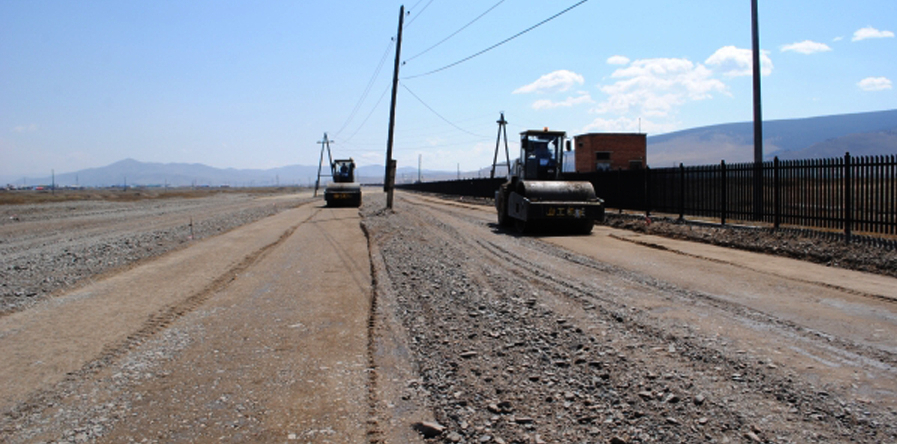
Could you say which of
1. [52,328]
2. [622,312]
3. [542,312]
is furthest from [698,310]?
[52,328]

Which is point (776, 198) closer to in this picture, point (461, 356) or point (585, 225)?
point (585, 225)

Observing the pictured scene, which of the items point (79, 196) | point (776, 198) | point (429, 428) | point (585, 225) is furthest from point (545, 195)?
point (79, 196)

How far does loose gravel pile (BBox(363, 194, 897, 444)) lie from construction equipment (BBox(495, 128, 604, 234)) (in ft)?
27.7

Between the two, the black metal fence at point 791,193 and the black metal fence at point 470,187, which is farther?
the black metal fence at point 470,187

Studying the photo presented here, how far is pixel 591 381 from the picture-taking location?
449 centimetres

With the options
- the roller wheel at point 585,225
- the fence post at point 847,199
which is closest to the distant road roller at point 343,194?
the roller wheel at point 585,225

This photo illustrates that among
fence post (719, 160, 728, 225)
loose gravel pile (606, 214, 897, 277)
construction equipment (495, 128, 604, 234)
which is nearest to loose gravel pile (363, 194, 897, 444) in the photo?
loose gravel pile (606, 214, 897, 277)

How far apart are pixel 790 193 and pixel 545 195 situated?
602cm

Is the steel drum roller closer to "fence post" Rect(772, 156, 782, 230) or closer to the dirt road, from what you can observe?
"fence post" Rect(772, 156, 782, 230)

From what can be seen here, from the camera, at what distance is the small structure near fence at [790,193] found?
40.4ft

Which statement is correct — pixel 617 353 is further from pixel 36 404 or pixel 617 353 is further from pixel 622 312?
pixel 36 404

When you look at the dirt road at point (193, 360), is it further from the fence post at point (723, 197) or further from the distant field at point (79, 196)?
the distant field at point (79, 196)

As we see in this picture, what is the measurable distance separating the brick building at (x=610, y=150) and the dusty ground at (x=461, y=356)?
49250 millimetres

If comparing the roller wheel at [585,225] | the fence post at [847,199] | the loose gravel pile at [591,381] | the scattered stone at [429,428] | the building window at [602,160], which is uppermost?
the building window at [602,160]
